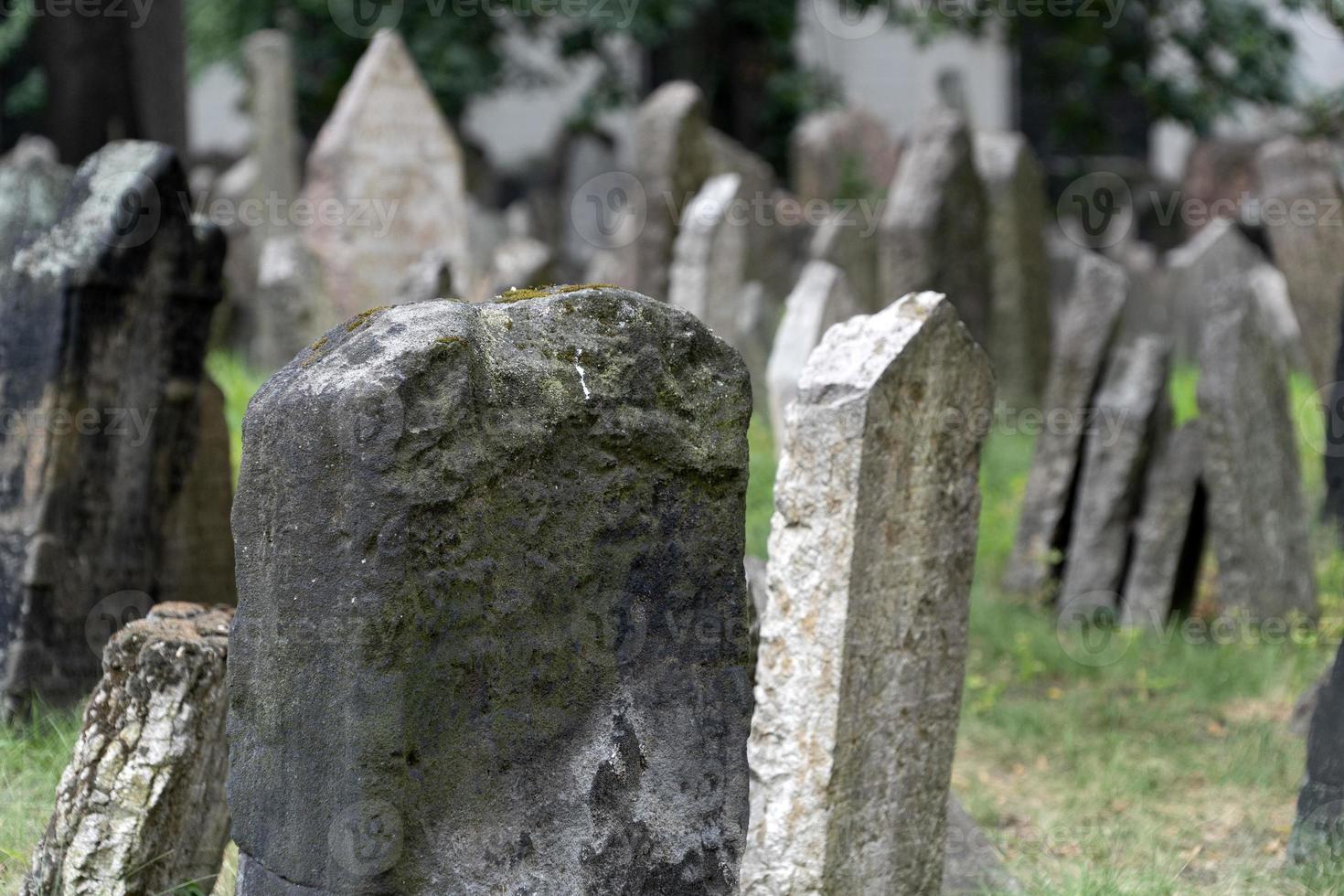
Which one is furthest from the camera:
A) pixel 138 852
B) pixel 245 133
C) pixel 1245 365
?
pixel 245 133

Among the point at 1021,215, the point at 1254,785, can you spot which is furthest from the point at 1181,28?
the point at 1254,785

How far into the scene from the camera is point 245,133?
843 inches

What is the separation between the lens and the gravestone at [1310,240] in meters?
8.75

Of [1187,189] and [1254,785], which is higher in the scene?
[1187,189]

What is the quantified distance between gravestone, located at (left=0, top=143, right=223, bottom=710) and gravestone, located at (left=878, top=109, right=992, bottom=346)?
16.6 feet

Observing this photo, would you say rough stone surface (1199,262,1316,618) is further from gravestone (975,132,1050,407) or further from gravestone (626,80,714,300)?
gravestone (626,80,714,300)

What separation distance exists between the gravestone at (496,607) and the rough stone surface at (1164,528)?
13.5 ft

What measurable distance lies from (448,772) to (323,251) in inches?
247

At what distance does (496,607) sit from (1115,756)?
3245mm

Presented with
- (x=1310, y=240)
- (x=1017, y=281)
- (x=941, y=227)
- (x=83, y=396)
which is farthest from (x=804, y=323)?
(x=1310, y=240)

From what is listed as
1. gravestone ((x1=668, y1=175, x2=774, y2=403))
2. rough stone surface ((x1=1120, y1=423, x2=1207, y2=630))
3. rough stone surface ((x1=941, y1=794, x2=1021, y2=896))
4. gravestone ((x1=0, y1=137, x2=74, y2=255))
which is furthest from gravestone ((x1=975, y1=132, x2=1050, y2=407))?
gravestone ((x1=0, y1=137, x2=74, y2=255))

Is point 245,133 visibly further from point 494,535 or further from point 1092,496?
point 494,535

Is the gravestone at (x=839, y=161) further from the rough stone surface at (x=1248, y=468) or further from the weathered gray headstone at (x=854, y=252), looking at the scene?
the rough stone surface at (x=1248, y=468)

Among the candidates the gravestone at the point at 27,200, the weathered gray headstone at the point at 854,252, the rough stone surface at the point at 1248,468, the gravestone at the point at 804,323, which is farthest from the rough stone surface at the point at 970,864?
the weathered gray headstone at the point at 854,252
